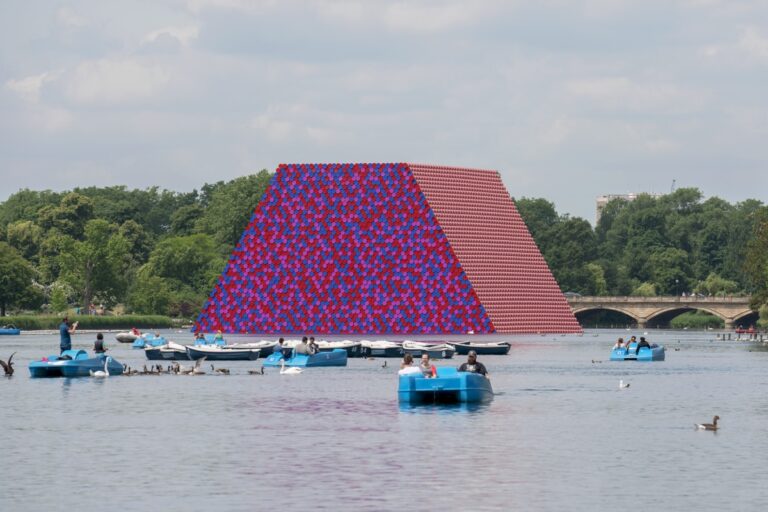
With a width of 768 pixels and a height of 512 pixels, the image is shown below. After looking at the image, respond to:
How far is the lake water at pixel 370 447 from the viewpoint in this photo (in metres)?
40.1

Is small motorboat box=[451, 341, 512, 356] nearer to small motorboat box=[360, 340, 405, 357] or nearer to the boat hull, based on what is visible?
small motorboat box=[360, 340, 405, 357]

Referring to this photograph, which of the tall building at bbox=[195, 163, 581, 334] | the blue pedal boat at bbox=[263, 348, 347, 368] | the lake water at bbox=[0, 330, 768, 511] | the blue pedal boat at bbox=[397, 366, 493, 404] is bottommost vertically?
the lake water at bbox=[0, 330, 768, 511]

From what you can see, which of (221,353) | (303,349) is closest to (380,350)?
(221,353)

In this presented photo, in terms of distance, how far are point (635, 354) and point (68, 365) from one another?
157 ft

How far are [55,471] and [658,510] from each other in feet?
54.7

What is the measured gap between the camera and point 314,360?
107 metres

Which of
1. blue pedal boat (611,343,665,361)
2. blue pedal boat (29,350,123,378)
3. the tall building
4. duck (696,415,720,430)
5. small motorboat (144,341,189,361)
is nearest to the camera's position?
duck (696,415,720,430)

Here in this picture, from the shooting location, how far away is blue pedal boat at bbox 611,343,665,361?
119 meters

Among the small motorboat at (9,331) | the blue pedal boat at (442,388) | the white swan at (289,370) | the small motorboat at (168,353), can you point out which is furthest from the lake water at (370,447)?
the small motorboat at (9,331)

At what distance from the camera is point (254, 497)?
39875mm

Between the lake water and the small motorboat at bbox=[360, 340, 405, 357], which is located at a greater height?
the small motorboat at bbox=[360, 340, 405, 357]

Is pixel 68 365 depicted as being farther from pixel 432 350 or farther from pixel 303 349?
pixel 432 350

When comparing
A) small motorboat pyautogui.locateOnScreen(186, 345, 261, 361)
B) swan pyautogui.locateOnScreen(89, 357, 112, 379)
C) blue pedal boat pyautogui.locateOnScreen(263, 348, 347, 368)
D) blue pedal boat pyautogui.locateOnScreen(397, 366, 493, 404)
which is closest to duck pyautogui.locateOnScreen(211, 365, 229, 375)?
blue pedal boat pyautogui.locateOnScreen(263, 348, 347, 368)

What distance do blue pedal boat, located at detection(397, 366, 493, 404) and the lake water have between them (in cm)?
124
